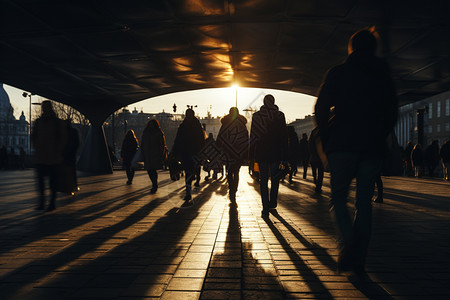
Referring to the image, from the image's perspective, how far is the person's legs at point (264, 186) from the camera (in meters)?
6.66

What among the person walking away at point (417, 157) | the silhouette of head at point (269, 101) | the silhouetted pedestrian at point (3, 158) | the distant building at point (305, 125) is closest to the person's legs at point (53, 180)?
the silhouette of head at point (269, 101)

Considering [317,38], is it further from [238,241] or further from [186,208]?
→ [238,241]

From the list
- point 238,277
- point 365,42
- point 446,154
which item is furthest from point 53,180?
point 446,154

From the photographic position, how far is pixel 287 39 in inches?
524

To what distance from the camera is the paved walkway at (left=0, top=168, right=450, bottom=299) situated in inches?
120

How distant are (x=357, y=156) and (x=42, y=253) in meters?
3.14

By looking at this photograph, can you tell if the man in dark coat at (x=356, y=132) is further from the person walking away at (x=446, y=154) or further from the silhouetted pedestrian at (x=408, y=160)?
the silhouetted pedestrian at (x=408, y=160)

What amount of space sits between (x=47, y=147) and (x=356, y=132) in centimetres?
591

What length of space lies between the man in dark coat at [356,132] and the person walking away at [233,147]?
504cm

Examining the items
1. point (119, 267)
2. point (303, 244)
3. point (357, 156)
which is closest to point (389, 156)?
point (357, 156)

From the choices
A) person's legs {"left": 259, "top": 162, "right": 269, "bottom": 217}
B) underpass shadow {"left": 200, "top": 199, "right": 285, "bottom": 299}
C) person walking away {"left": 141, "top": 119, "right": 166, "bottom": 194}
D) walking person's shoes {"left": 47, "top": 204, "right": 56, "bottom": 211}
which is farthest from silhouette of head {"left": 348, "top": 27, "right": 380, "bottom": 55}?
person walking away {"left": 141, "top": 119, "right": 166, "bottom": 194}

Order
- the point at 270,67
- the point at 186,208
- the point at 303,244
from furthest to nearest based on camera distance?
the point at 270,67
the point at 186,208
the point at 303,244

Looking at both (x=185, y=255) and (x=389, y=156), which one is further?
(x=185, y=255)

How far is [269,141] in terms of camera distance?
683cm
